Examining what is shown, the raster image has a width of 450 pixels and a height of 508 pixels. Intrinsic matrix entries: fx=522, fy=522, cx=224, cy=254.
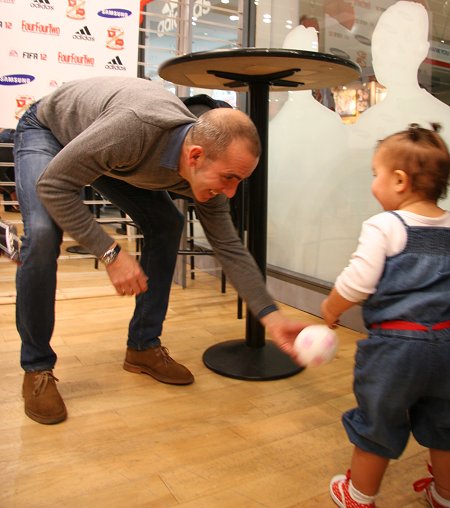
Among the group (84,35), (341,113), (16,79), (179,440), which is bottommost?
(179,440)

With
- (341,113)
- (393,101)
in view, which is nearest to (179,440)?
(393,101)

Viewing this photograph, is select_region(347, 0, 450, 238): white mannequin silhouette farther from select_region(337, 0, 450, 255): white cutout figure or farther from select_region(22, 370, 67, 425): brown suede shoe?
select_region(22, 370, 67, 425): brown suede shoe

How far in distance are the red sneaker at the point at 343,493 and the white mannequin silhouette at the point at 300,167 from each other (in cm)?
147

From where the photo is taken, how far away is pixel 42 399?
140 centimetres

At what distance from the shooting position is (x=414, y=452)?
1.27 meters

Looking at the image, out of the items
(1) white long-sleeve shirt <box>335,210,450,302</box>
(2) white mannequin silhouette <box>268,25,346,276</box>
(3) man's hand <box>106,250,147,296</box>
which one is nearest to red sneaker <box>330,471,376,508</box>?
(1) white long-sleeve shirt <box>335,210,450,302</box>

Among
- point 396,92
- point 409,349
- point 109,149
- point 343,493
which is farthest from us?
point 396,92

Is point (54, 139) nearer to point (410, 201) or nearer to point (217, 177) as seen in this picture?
point (217, 177)

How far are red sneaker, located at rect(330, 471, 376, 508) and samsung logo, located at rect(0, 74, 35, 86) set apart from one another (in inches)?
87.1

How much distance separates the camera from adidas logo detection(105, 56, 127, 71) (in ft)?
8.57

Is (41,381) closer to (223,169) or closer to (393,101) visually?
(223,169)

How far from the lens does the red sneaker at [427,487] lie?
105cm

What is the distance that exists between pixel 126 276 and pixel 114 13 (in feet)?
6.26

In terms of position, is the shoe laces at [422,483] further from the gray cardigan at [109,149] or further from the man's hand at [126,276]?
the man's hand at [126,276]
